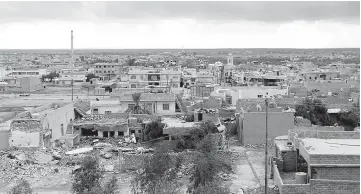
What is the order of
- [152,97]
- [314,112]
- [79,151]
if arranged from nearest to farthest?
[79,151], [314,112], [152,97]

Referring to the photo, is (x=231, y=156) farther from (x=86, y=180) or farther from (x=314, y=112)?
(x=314, y=112)

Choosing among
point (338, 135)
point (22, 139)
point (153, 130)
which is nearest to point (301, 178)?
point (338, 135)

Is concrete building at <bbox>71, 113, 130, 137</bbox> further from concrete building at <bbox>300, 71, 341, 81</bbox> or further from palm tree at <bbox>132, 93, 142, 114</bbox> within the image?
concrete building at <bbox>300, 71, 341, 81</bbox>

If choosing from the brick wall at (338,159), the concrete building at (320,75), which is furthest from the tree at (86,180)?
the concrete building at (320,75)

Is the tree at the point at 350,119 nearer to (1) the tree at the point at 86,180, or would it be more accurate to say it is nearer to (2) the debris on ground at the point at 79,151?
(2) the debris on ground at the point at 79,151

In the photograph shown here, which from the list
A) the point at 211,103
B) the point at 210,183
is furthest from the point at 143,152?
the point at 211,103

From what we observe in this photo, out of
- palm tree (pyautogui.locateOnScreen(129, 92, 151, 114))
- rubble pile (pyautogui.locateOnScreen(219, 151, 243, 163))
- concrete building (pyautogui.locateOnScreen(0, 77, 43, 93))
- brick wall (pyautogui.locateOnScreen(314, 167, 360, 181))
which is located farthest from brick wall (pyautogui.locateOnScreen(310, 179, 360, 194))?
concrete building (pyautogui.locateOnScreen(0, 77, 43, 93))

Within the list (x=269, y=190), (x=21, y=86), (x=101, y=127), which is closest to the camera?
(x=269, y=190)
